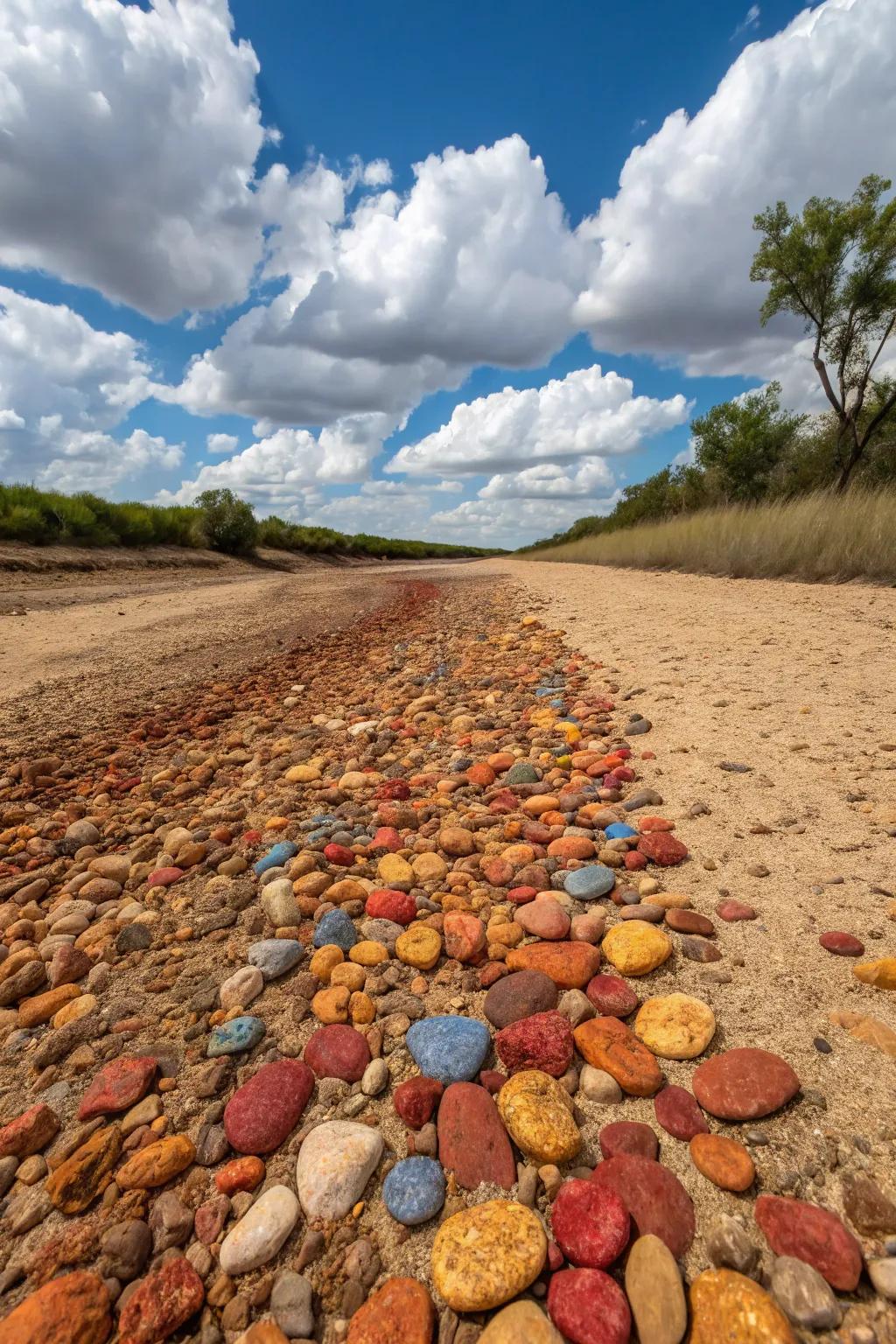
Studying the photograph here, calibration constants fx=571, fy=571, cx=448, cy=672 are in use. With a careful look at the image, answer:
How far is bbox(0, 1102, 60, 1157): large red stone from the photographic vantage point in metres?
1.07

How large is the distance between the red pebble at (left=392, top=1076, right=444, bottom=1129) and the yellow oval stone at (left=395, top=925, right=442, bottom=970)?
35 cm

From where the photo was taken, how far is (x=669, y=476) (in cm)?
3381

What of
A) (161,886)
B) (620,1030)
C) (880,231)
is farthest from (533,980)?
(880,231)

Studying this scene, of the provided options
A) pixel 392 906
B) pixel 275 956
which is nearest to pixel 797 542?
pixel 392 906

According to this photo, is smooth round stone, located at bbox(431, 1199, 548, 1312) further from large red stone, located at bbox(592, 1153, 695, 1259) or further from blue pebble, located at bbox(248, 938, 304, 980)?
blue pebble, located at bbox(248, 938, 304, 980)

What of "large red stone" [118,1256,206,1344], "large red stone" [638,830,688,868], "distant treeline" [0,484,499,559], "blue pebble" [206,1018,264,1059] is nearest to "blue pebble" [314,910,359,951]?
"blue pebble" [206,1018,264,1059]

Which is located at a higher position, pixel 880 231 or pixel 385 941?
pixel 880 231

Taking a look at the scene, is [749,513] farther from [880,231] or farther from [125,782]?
[125,782]

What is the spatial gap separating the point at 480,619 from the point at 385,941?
571cm

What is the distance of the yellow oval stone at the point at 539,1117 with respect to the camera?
3.25ft

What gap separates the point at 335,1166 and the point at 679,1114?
62cm

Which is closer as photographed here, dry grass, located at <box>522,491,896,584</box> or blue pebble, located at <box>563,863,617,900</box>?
blue pebble, located at <box>563,863,617,900</box>

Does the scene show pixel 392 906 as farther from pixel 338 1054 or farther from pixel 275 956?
pixel 338 1054

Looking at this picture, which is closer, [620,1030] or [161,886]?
[620,1030]
